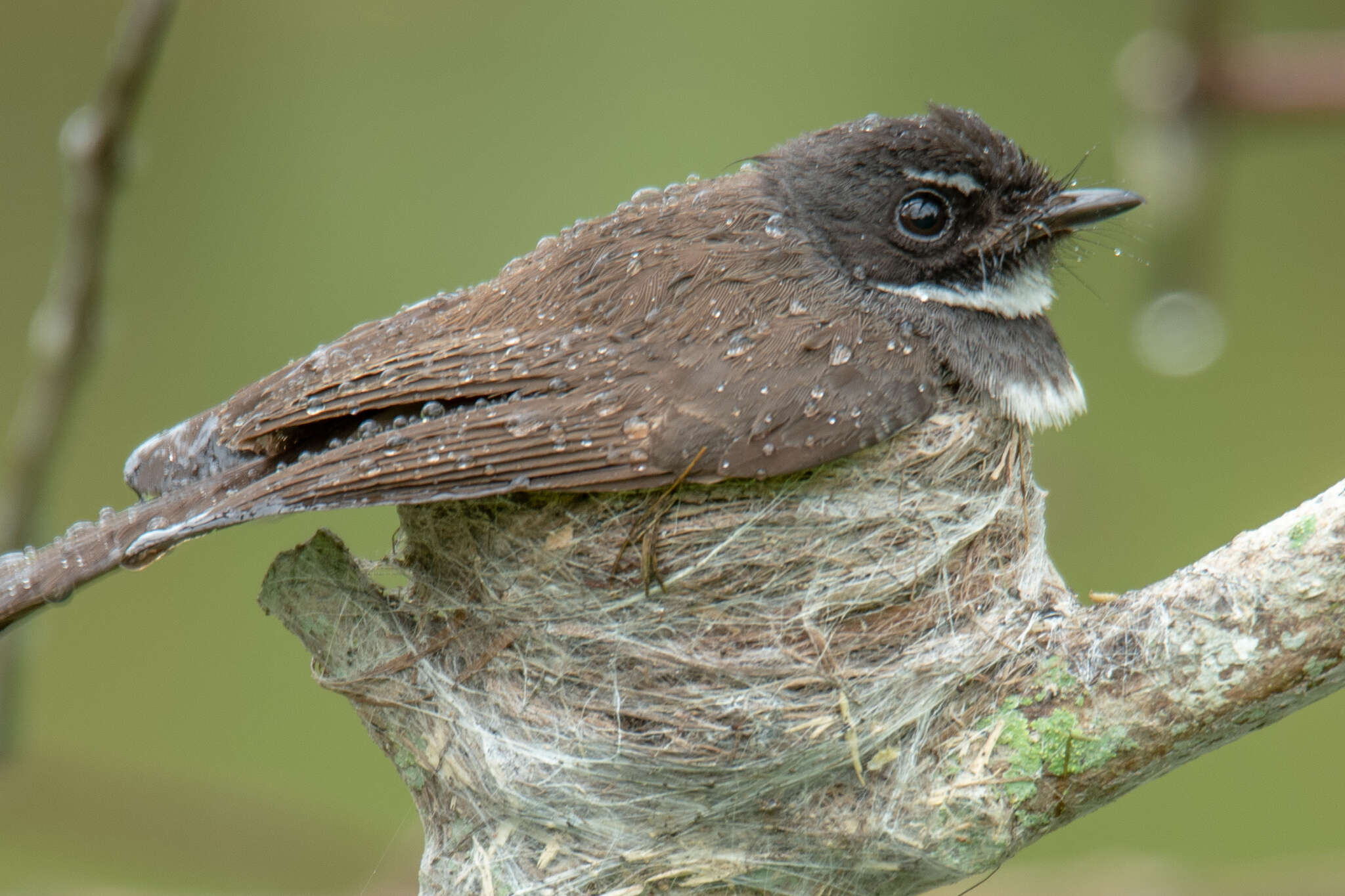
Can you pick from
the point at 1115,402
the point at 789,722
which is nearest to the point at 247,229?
the point at 1115,402

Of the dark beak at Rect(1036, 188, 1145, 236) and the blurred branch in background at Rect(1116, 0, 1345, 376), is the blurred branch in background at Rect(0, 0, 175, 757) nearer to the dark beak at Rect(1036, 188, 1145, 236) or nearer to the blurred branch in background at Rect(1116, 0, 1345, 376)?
the dark beak at Rect(1036, 188, 1145, 236)

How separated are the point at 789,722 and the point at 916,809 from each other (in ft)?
0.91

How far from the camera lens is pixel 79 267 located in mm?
2811

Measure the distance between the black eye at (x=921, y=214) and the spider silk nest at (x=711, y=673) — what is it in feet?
1.47

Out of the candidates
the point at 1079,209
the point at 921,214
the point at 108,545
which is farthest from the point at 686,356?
the point at 108,545

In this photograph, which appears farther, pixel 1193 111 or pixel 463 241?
pixel 463 241

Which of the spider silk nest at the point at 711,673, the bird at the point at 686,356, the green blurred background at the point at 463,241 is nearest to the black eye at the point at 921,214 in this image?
the bird at the point at 686,356

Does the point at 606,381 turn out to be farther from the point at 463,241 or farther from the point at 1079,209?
the point at 463,241

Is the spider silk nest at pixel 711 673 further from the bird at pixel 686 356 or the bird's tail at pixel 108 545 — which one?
the bird's tail at pixel 108 545

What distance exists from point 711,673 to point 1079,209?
55.2 inches

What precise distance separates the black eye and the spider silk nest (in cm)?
45

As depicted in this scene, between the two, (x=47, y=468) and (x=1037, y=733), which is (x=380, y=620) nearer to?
(x=47, y=468)

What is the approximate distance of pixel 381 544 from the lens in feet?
19.7

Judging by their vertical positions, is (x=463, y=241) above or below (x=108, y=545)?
above
